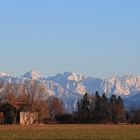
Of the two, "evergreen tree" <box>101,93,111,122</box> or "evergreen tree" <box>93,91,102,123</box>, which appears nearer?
"evergreen tree" <box>101,93,111,122</box>

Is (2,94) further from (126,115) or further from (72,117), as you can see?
(126,115)

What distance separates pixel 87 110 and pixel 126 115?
37.5 feet

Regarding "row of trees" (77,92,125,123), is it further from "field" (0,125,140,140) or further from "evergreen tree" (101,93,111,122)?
"field" (0,125,140,140)

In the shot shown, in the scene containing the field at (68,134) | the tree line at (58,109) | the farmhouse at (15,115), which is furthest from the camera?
the tree line at (58,109)

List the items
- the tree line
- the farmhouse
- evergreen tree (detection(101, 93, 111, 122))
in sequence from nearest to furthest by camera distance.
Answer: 1. the farmhouse
2. the tree line
3. evergreen tree (detection(101, 93, 111, 122))

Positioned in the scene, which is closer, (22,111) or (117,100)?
(22,111)

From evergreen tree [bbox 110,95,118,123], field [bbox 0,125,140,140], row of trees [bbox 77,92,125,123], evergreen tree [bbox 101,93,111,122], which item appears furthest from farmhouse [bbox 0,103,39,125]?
field [bbox 0,125,140,140]

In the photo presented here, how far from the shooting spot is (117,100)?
173000mm

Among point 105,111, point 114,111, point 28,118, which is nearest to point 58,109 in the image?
point 105,111

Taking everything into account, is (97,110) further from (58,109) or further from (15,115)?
(15,115)

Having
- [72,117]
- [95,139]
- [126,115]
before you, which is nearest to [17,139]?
[95,139]

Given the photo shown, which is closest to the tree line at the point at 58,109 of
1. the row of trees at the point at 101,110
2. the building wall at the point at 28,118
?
the row of trees at the point at 101,110

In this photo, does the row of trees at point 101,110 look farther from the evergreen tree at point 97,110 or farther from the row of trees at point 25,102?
the row of trees at point 25,102

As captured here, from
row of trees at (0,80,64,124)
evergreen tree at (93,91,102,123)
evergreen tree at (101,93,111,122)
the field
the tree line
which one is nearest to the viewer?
the field
